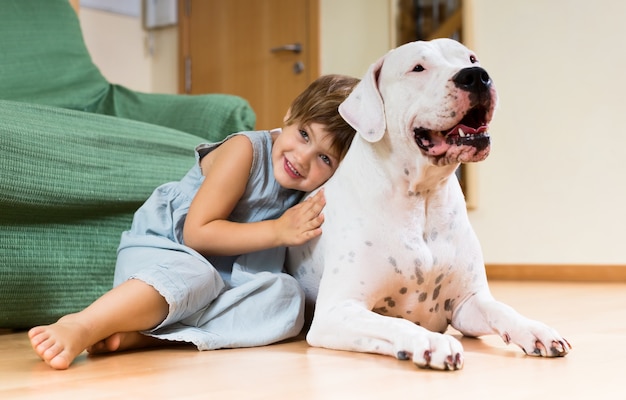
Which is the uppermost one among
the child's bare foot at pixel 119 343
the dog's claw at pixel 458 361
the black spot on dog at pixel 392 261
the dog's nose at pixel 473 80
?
the dog's nose at pixel 473 80

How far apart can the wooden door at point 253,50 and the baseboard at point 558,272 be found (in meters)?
1.48

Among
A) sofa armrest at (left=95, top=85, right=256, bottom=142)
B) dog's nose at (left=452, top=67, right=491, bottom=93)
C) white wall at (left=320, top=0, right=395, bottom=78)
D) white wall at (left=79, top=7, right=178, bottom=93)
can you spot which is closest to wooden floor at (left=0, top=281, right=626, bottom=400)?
dog's nose at (left=452, top=67, right=491, bottom=93)

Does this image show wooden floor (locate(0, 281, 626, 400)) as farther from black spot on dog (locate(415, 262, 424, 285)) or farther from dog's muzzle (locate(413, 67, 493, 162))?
dog's muzzle (locate(413, 67, 493, 162))

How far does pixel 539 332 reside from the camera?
4.16 ft

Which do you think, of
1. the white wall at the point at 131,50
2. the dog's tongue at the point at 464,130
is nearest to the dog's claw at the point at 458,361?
the dog's tongue at the point at 464,130

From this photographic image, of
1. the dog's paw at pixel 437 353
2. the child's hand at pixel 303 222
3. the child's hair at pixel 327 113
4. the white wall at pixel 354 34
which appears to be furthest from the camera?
the white wall at pixel 354 34

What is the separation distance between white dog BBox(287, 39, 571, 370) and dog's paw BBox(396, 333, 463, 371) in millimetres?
81

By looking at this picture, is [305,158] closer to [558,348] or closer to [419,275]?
[419,275]

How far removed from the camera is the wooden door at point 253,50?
4273 millimetres

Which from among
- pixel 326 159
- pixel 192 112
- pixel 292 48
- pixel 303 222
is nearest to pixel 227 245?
pixel 303 222

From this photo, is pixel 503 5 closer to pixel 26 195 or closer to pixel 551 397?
pixel 26 195

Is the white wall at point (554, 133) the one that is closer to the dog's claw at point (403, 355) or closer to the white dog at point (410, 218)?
the white dog at point (410, 218)

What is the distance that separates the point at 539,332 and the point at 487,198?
229cm

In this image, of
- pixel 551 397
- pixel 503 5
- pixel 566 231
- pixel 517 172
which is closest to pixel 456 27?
pixel 503 5
